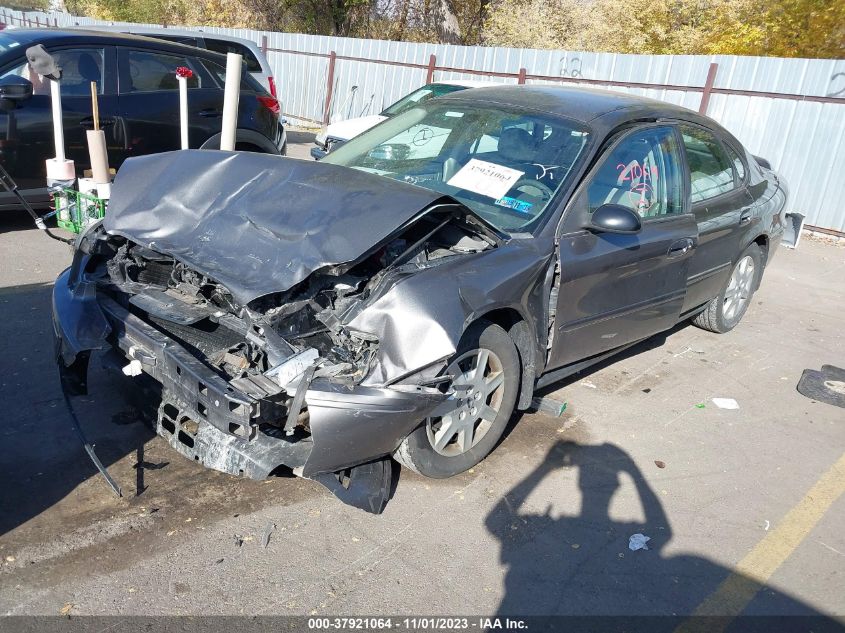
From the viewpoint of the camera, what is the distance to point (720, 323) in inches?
242

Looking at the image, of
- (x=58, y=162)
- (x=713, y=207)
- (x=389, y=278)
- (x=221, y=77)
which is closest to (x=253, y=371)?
(x=389, y=278)

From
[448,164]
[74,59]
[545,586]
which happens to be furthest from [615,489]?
[74,59]

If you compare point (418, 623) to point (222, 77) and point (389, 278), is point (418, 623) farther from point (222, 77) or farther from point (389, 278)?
point (222, 77)

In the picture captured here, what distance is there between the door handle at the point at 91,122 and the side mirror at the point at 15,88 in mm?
510

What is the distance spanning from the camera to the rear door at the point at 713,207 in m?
4.97

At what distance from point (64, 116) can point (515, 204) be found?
4927mm

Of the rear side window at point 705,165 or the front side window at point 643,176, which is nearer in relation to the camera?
the front side window at point 643,176

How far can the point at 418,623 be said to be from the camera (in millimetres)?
2744

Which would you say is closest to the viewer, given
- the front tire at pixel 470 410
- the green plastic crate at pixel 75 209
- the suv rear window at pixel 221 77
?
the front tire at pixel 470 410

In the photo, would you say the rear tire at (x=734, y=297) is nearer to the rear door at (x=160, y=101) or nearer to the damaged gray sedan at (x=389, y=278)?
the damaged gray sedan at (x=389, y=278)

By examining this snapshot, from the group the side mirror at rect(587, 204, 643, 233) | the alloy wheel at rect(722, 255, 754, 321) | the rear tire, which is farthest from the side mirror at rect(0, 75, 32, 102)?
the alloy wheel at rect(722, 255, 754, 321)

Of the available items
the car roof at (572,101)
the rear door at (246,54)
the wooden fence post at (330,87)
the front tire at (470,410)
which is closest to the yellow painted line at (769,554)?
the front tire at (470,410)

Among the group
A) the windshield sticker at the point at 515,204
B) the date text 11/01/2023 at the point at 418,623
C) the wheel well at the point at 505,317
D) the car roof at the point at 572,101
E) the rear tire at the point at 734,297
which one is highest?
the car roof at the point at 572,101

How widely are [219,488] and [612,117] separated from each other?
2999mm
